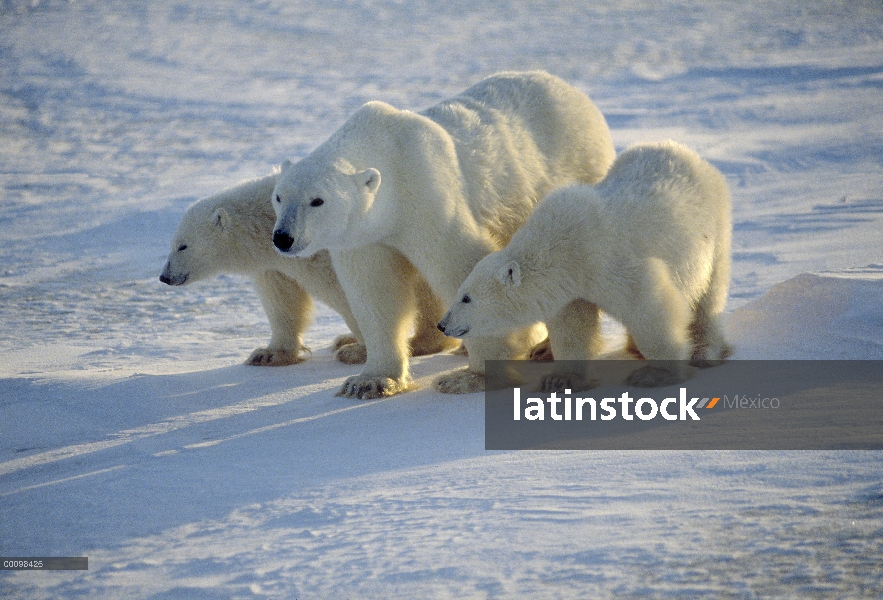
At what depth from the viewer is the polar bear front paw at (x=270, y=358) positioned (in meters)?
5.67

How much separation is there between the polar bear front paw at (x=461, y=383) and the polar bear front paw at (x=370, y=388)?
22 centimetres

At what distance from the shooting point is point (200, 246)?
544 cm

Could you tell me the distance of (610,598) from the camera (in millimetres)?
2504

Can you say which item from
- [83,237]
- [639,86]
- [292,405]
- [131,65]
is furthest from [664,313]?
[131,65]

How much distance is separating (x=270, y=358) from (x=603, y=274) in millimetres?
2254

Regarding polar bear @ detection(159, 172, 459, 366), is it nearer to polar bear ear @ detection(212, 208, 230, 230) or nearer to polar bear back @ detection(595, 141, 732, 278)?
polar bear ear @ detection(212, 208, 230, 230)

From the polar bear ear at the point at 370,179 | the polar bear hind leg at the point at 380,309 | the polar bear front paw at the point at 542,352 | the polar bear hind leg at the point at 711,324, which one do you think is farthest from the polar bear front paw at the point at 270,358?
the polar bear hind leg at the point at 711,324

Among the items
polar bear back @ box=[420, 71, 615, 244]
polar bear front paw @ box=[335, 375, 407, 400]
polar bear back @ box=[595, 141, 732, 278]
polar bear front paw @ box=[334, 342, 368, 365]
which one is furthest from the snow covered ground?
polar bear back @ box=[420, 71, 615, 244]

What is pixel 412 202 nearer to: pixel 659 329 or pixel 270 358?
pixel 659 329

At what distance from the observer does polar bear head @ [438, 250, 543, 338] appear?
4.34 meters

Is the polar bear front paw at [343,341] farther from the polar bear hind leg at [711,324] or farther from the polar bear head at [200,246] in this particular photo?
the polar bear hind leg at [711,324]

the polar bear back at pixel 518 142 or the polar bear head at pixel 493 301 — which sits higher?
the polar bear back at pixel 518 142

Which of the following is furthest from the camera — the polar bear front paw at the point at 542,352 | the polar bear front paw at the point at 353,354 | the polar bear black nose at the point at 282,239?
the polar bear front paw at the point at 353,354

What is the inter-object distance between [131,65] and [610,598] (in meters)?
14.5
